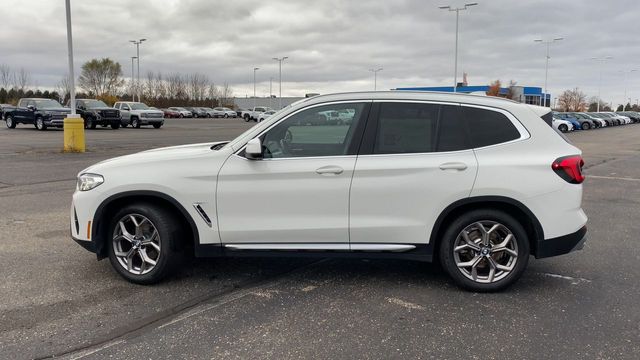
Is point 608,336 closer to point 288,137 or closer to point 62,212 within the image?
point 288,137

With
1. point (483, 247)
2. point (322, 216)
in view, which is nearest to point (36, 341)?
point (322, 216)

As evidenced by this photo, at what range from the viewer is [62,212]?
25.7 feet

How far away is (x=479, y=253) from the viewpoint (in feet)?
14.9

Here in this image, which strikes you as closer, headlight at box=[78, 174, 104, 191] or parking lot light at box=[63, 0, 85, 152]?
headlight at box=[78, 174, 104, 191]

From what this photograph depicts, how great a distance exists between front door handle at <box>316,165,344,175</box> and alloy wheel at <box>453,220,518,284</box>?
1179 mm

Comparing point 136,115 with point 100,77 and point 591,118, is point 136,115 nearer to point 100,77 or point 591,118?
point 591,118

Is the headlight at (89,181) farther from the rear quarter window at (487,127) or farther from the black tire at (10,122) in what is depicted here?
the black tire at (10,122)

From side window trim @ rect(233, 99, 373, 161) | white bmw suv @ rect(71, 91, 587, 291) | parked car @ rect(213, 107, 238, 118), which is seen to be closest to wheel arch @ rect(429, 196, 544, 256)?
white bmw suv @ rect(71, 91, 587, 291)

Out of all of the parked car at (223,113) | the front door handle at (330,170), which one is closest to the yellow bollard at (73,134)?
the front door handle at (330,170)

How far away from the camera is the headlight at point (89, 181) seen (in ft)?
15.3

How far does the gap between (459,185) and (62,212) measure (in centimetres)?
609

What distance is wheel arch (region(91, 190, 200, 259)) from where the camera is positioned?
4.57 meters

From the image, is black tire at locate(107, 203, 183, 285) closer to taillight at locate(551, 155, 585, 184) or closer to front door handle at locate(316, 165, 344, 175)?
front door handle at locate(316, 165, 344, 175)

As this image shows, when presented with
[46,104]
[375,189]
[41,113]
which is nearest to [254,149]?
[375,189]
